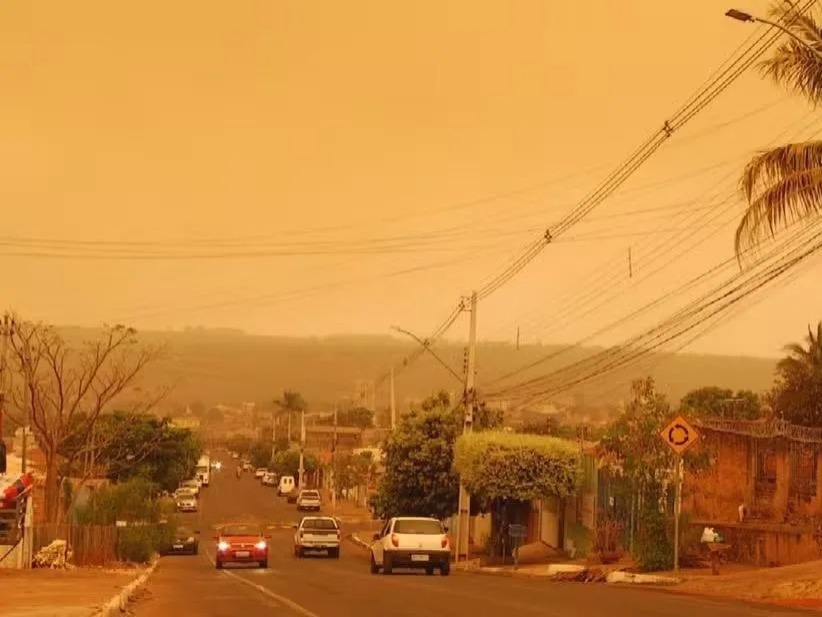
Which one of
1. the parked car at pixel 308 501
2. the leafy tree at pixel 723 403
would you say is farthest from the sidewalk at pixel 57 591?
the parked car at pixel 308 501

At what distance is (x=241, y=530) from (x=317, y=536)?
9242 mm

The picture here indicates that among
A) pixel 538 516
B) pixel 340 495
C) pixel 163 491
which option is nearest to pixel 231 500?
pixel 340 495

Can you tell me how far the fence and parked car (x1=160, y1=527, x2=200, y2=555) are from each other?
50.9 ft

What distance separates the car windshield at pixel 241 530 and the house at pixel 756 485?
50.3 feet

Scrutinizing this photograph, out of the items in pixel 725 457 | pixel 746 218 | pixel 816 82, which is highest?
pixel 816 82

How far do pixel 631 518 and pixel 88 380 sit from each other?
28.9 meters

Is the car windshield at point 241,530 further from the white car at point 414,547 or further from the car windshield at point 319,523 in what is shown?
the white car at point 414,547

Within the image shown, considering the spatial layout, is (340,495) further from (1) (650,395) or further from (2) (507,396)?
(1) (650,395)

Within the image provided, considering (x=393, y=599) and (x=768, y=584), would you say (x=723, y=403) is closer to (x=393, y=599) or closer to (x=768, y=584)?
(x=768, y=584)

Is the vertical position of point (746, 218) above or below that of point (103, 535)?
above

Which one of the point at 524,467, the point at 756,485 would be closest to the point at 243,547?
the point at 524,467

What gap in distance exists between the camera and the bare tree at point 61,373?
188 ft

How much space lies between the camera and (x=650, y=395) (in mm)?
38438

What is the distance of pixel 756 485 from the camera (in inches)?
1671
